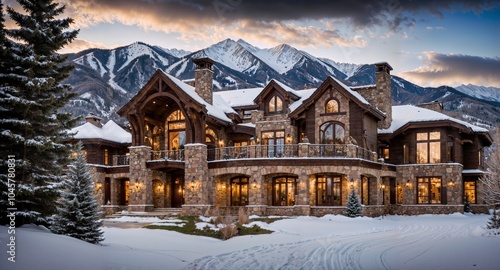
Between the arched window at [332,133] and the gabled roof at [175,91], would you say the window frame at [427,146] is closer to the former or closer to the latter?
the arched window at [332,133]

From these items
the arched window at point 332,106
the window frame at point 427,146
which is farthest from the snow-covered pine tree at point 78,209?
the window frame at point 427,146

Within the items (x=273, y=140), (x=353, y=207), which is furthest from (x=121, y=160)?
(x=353, y=207)

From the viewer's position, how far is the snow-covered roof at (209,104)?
118 ft

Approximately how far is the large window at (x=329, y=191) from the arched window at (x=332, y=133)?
9.96 feet

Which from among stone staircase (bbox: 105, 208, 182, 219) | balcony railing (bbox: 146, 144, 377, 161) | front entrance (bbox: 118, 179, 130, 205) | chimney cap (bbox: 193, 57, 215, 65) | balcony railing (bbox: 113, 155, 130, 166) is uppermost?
chimney cap (bbox: 193, 57, 215, 65)

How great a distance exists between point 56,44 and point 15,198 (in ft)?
18.8

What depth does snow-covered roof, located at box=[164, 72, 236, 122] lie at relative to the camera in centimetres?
3594

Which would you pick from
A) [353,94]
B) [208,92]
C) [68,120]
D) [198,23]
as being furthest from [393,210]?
[68,120]

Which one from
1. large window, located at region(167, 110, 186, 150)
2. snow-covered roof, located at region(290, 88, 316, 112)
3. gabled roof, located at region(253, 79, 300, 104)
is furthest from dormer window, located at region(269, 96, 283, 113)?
large window, located at region(167, 110, 186, 150)

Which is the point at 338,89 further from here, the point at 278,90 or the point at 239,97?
the point at 239,97

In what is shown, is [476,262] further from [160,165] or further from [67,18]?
[160,165]

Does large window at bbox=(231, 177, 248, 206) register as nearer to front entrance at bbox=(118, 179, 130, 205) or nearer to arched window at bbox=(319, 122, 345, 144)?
arched window at bbox=(319, 122, 345, 144)

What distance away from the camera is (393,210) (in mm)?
39188

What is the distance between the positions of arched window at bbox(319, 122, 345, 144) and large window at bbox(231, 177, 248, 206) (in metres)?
6.63
